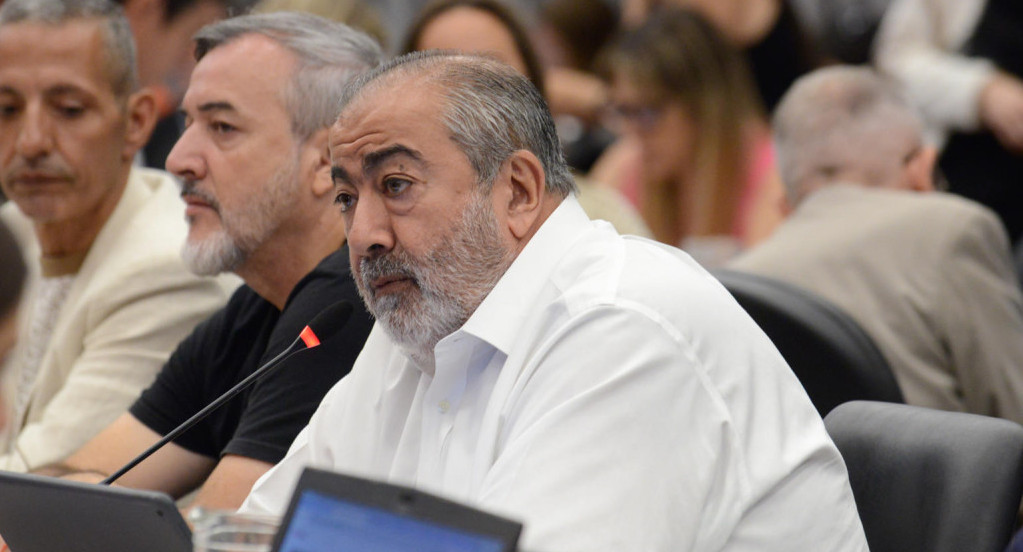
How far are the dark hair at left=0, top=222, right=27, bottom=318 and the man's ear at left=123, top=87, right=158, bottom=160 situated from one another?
328 mm

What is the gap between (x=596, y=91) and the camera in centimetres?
569

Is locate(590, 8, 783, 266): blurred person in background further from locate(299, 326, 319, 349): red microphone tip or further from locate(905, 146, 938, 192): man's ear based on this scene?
locate(299, 326, 319, 349): red microphone tip

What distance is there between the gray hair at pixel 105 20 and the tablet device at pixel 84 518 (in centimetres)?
160

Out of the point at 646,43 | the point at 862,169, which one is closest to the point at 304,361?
the point at 862,169

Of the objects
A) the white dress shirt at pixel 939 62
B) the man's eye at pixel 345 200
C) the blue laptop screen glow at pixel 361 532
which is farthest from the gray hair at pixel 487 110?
the white dress shirt at pixel 939 62

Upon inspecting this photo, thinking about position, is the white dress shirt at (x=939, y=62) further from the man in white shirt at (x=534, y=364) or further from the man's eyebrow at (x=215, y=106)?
the man in white shirt at (x=534, y=364)

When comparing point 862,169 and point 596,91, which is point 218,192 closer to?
point 862,169

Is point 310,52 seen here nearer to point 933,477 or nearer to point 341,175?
point 341,175

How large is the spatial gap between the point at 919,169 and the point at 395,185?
2.17m

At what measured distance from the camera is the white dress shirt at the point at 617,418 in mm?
1387

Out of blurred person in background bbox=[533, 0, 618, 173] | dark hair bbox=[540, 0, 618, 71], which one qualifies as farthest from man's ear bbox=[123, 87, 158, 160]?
dark hair bbox=[540, 0, 618, 71]

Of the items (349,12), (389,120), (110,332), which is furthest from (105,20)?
(389,120)

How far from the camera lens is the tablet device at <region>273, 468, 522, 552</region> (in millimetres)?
1077

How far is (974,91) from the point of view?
4.11m
